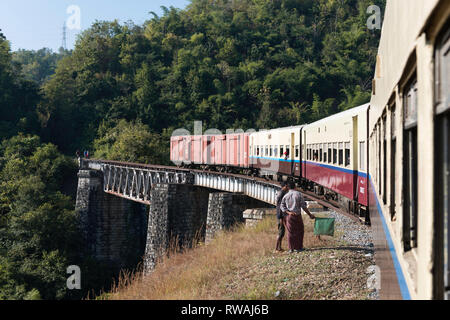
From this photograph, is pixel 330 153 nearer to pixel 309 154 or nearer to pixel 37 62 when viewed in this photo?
pixel 309 154

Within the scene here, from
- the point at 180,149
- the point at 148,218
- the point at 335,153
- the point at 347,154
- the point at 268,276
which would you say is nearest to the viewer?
the point at 268,276

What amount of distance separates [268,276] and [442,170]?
28.6ft

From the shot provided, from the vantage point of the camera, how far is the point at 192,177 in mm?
34375

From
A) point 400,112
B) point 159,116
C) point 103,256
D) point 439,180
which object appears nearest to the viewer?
point 439,180

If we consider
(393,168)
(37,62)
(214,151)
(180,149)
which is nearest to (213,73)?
(180,149)

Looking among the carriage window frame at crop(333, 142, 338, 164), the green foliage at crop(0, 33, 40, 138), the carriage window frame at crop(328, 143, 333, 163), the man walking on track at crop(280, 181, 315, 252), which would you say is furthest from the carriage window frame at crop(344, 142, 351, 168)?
the green foliage at crop(0, 33, 40, 138)

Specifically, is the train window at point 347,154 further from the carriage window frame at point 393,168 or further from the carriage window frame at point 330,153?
the carriage window frame at point 393,168

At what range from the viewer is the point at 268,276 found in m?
10.3

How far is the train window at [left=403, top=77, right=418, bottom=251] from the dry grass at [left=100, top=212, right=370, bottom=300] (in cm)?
543

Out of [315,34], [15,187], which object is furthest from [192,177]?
[315,34]

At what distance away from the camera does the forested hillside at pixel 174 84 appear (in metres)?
61.0

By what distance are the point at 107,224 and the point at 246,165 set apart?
66.7 feet

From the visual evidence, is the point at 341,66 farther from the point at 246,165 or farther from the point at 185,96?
the point at 246,165

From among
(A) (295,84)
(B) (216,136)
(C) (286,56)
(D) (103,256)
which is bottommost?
(D) (103,256)
